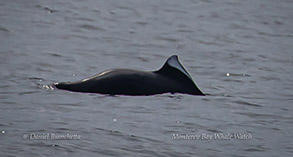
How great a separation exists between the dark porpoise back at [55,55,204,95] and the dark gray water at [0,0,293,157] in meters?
0.16

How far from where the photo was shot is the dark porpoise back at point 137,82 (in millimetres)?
13031

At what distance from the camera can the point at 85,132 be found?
421 inches

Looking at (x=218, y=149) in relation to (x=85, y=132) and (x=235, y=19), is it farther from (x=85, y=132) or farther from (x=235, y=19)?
(x=235, y=19)

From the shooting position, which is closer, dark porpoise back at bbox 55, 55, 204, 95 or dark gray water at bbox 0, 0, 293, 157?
dark gray water at bbox 0, 0, 293, 157

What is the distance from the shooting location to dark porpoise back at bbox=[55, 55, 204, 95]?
13.0 meters

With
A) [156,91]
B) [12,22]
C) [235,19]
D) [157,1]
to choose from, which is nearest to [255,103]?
[156,91]

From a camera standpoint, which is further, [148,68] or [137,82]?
[148,68]

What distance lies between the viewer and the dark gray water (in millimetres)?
10531

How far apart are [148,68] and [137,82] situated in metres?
3.29

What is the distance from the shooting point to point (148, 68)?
643 inches

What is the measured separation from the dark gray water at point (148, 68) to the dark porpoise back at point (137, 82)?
16 cm

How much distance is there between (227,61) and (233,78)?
6.99 feet

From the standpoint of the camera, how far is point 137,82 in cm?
1307

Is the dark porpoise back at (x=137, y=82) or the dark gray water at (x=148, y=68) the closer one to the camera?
the dark gray water at (x=148, y=68)
